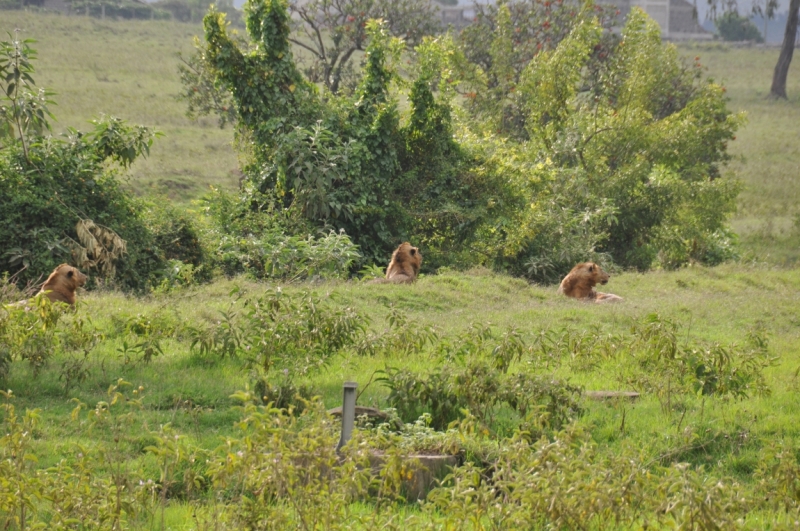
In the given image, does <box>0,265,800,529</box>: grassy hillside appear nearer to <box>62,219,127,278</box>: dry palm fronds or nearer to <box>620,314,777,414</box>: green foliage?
<box>620,314,777,414</box>: green foliage

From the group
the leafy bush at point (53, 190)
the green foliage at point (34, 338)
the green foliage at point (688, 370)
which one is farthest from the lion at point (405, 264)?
the green foliage at point (34, 338)

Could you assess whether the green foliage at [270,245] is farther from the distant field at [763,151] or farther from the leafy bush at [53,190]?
the distant field at [763,151]

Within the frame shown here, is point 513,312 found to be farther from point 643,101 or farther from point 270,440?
point 643,101

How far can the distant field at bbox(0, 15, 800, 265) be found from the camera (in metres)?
30.0

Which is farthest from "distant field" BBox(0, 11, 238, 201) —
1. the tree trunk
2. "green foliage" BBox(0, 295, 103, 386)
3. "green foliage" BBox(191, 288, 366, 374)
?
the tree trunk

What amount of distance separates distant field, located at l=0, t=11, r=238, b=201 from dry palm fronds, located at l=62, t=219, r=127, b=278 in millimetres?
12143

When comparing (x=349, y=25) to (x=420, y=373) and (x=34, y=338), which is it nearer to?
(x=34, y=338)

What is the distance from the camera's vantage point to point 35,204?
518 inches

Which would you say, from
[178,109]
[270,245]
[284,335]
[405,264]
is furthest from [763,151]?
[284,335]

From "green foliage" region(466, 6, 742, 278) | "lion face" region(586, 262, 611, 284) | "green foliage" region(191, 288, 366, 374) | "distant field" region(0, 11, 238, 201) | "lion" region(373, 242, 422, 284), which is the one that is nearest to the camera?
"green foliage" region(191, 288, 366, 374)

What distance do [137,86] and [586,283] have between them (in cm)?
3550

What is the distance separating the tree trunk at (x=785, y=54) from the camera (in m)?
47.1

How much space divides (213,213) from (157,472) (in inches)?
469

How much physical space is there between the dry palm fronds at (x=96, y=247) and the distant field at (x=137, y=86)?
12.1 metres
